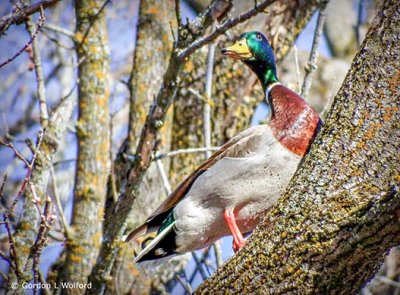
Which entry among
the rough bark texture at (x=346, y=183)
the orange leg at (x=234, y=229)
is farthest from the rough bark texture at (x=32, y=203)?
the rough bark texture at (x=346, y=183)

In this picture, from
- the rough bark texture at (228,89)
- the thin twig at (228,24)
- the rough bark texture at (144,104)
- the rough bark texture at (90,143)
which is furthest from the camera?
the rough bark texture at (228,89)

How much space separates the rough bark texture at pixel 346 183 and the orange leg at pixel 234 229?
99cm

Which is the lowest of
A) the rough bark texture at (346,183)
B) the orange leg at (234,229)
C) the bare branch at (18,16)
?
the rough bark texture at (346,183)

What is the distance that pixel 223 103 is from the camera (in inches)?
193

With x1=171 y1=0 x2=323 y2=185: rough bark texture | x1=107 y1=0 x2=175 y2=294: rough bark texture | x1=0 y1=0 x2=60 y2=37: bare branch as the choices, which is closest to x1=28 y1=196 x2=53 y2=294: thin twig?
x1=0 y1=0 x2=60 y2=37: bare branch

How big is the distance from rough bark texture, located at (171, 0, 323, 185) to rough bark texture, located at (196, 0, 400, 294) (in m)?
2.72

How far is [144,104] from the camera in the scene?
4.63 metres

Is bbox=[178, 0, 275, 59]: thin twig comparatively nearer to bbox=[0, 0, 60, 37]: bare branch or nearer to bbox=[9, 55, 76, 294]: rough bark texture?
bbox=[0, 0, 60, 37]: bare branch

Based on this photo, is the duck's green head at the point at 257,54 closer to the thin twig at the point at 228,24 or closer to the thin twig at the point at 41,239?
the thin twig at the point at 228,24

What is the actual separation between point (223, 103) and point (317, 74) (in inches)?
143

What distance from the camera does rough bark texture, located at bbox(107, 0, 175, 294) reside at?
4406 mm

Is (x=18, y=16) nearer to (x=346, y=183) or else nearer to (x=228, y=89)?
(x=346, y=183)

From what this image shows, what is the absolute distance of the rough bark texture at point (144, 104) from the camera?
4.41 m

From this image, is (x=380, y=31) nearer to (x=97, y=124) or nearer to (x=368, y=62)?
(x=368, y=62)
